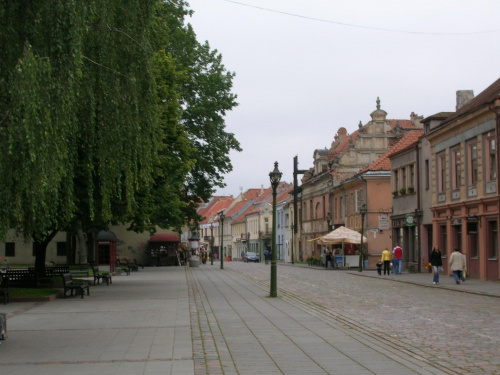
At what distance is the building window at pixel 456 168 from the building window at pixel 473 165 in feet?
4.91

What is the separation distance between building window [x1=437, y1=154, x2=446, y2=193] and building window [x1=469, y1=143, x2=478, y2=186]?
162 inches

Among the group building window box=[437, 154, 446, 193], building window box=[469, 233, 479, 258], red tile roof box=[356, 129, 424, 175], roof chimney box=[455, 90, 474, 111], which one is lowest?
building window box=[469, 233, 479, 258]

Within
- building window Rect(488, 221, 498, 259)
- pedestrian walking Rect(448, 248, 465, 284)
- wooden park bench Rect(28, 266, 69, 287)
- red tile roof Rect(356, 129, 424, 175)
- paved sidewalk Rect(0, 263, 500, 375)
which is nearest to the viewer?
paved sidewalk Rect(0, 263, 500, 375)

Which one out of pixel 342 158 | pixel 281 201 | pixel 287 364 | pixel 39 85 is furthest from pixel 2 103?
pixel 281 201

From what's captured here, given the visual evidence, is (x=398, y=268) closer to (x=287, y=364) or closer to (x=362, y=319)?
(x=362, y=319)

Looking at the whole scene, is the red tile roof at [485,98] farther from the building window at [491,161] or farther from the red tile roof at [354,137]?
the red tile roof at [354,137]

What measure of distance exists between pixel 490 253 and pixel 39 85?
93.0ft

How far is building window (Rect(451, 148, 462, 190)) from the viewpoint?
3909 cm

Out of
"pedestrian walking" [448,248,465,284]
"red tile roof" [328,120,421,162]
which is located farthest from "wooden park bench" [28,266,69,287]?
"red tile roof" [328,120,421,162]

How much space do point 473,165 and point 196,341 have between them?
27.1 metres

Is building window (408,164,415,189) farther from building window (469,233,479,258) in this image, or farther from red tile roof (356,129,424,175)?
building window (469,233,479,258)

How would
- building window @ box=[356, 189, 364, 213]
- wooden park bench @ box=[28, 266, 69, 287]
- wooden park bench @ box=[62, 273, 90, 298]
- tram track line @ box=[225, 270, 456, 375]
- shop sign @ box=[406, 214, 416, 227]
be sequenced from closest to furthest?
1. tram track line @ box=[225, 270, 456, 375]
2. wooden park bench @ box=[62, 273, 90, 298]
3. wooden park bench @ box=[28, 266, 69, 287]
4. shop sign @ box=[406, 214, 416, 227]
5. building window @ box=[356, 189, 364, 213]

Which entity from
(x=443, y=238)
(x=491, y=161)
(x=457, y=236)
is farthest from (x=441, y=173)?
(x=491, y=161)

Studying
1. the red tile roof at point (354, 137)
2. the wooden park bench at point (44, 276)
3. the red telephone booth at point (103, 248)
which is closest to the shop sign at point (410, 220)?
the red tile roof at point (354, 137)
